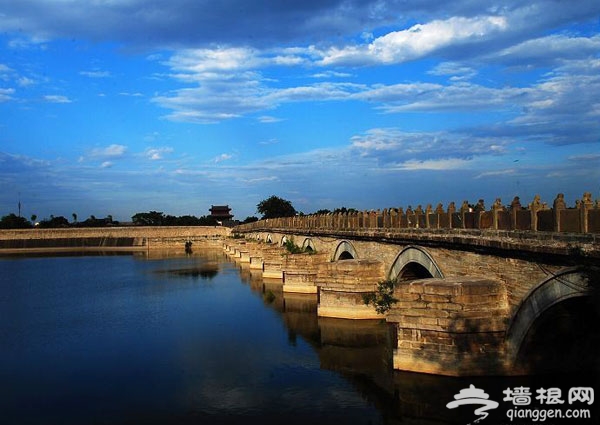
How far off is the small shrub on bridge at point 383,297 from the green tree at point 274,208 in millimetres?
99116

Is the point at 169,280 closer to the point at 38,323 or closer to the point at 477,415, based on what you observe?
the point at 38,323

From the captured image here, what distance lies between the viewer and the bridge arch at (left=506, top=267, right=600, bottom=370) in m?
9.98

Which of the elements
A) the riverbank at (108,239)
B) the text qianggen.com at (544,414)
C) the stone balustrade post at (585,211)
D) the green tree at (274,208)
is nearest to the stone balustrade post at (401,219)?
the text qianggen.com at (544,414)

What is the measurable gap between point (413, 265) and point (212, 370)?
7.96 meters

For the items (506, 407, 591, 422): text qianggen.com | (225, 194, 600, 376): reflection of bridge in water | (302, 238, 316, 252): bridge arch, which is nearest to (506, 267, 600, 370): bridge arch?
(225, 194, 600, 376): reflection of bridge in water

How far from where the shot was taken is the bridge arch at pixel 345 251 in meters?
26.6

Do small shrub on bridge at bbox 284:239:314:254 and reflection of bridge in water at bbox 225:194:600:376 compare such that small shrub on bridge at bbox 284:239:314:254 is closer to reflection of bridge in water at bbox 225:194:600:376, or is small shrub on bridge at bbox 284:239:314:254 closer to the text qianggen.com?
reflection of bridge in water at bbox 225:194:600:376

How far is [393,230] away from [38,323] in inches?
631

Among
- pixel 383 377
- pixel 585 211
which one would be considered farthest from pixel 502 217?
pixel 383 377

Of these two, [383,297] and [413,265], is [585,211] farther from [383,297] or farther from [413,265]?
[413,265]

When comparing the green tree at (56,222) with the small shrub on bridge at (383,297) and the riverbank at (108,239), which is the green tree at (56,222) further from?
the small shrub on bridge at (383,297)

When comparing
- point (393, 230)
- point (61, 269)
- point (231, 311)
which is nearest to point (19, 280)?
point (61, 269)

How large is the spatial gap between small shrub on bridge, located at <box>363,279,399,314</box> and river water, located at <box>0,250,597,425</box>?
0.95m

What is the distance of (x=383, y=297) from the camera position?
18.1 meters
